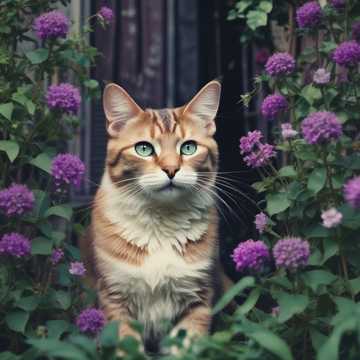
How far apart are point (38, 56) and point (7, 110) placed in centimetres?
31

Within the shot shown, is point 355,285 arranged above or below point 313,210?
below

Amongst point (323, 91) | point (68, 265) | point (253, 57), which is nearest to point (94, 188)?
point (253, 57)

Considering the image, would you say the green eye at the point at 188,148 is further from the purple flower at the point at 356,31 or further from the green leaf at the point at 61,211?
the purple flower at the point at 356,31

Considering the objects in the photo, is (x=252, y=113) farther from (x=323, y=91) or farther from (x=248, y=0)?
(x=323, y=91)

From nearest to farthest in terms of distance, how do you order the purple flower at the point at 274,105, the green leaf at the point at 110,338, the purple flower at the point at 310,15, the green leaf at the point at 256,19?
the green leaf at the point at 110,338, the purple flower at the point at 274,105, the purple flower at the point at 310,15, the green leaf at the point at 256,19

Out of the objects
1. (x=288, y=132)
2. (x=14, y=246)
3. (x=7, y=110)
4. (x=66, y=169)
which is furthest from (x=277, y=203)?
(x=7, y=110)

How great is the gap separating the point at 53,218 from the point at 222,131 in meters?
2.03

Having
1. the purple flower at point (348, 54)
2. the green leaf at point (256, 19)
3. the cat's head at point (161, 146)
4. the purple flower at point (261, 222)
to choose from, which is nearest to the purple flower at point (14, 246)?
the cat's head at point (161, 146)

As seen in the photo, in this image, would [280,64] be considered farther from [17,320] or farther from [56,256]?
[17,320]

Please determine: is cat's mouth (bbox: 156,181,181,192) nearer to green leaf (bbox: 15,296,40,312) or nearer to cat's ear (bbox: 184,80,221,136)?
cat's ear (bbox: 184,80,221,136)

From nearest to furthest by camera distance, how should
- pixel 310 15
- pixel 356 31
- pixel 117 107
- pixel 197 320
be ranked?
pixel 197 320, pixel 117 107, pixel 310 15, pixel 356 31

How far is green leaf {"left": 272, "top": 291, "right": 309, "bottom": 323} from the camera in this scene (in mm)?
2674

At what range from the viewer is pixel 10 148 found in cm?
318

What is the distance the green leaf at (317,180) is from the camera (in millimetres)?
2971
